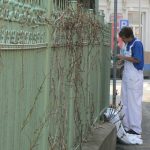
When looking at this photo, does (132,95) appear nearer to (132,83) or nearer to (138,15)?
(132,83)

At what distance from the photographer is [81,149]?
6355 millimetres

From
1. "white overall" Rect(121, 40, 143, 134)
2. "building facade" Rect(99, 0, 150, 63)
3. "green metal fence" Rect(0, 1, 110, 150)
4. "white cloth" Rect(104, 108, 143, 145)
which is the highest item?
"building facade" Rect(99, 0, 150, 63)

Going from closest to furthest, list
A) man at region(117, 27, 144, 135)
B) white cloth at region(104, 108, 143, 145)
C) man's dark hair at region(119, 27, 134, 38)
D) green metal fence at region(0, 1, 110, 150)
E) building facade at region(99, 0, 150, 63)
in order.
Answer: green metal fence at region(0, 1, 110, 150)
white cloth at region(104, 108, 143, 145)
man at region(117, 27, 144, 135)
man's dark hair at region(119, 27, 134, 38)
building facade at region(99, 0, 150, 63)

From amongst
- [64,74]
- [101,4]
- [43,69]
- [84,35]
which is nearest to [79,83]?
[84,35]

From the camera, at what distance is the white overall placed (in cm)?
898

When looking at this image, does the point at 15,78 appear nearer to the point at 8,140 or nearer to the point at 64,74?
the point at 8,140

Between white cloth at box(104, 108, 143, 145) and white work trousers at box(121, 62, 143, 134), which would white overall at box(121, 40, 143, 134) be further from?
white cloth at box(104, 108, 143, 145)

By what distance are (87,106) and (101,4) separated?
2983 centimetres

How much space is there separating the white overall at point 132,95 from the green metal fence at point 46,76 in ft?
5.39

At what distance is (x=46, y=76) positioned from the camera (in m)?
4.35

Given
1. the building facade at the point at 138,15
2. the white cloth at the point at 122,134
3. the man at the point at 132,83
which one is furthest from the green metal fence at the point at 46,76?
the building facade at the point at 138,15

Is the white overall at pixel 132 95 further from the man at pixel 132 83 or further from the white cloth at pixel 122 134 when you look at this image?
the white cloth at pixel 122 134

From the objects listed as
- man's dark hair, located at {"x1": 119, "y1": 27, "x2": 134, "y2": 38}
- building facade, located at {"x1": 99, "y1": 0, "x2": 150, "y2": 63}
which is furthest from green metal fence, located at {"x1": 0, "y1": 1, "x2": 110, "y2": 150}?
building facade, located at {"x1": 99, "y1": 0, "x2": 150, "y2": 63}

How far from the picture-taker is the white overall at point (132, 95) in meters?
8.98
